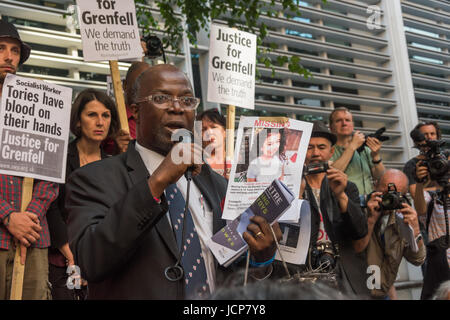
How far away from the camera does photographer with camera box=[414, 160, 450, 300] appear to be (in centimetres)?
430

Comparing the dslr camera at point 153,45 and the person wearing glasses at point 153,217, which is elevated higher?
the dslr camera at point 153,45

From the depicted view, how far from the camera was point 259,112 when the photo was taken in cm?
905

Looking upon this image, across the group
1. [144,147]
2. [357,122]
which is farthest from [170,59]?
[144,147]

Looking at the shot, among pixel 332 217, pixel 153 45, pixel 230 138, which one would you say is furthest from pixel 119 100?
pixel 332 217

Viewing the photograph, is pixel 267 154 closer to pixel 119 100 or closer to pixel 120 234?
pixel 120 234

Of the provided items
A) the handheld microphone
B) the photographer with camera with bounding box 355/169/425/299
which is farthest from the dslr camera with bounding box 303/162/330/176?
the handheld microphone

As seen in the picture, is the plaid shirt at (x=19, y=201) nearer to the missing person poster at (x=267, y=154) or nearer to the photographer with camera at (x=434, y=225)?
the missing person poster at (x=267, y=154)

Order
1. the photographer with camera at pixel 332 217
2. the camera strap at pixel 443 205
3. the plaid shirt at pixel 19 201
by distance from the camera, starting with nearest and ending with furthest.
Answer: the plaid shirt at pixel 19 201 → the photographer with camera at pixel 332 217 → the camera strap at pixel 443 205

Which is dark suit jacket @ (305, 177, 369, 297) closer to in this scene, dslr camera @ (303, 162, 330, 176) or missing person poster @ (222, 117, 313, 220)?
dslr camera @ (303, 162, 330, 176)

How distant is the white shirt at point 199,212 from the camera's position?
1.90 metres

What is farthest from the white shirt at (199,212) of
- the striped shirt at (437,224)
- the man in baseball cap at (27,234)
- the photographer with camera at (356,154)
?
the striped shirt at (437,224)

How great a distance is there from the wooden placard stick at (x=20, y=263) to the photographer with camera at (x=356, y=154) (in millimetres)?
2681

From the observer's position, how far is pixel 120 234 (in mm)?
1609
